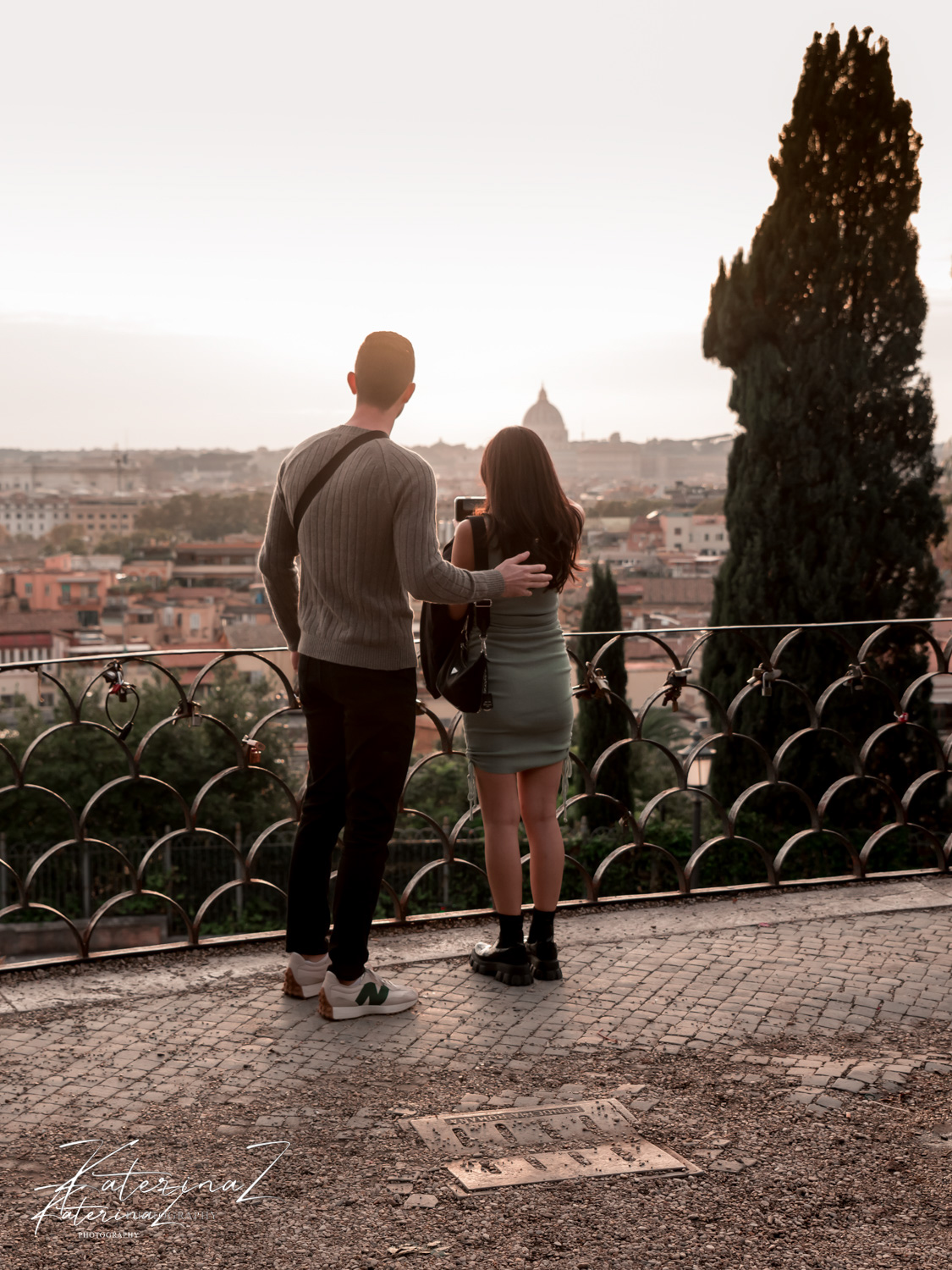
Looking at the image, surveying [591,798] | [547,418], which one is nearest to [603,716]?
[591,798]

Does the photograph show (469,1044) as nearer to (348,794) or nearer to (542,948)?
(542,948)

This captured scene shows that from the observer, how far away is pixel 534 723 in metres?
2.80

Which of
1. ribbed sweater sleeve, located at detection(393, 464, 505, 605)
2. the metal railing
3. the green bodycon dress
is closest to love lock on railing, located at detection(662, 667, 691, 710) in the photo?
the metal railing

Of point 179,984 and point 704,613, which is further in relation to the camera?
point 704,613

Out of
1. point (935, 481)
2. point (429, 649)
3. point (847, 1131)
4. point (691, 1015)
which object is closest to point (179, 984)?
point (429, 649)

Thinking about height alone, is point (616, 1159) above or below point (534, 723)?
below

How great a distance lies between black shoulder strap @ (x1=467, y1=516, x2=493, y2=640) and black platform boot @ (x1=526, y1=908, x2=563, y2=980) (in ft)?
2.27

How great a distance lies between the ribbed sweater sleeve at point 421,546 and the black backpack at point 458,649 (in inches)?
7.0

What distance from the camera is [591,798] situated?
6285 mm

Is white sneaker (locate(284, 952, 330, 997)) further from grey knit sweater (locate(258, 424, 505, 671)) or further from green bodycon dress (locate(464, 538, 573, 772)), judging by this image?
grey knit sweater (locate(258, 424, 505, 671))

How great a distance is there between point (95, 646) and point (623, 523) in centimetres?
5120

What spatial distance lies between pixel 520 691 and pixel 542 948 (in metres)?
0.61

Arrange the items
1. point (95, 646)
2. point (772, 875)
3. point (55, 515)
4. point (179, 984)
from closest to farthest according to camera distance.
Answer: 1. point (179, 984)
2. point (772, 875)
3. point (95, 646)
4. point (55, 515)

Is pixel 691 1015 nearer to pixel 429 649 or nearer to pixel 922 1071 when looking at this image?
pixel 922 1071
